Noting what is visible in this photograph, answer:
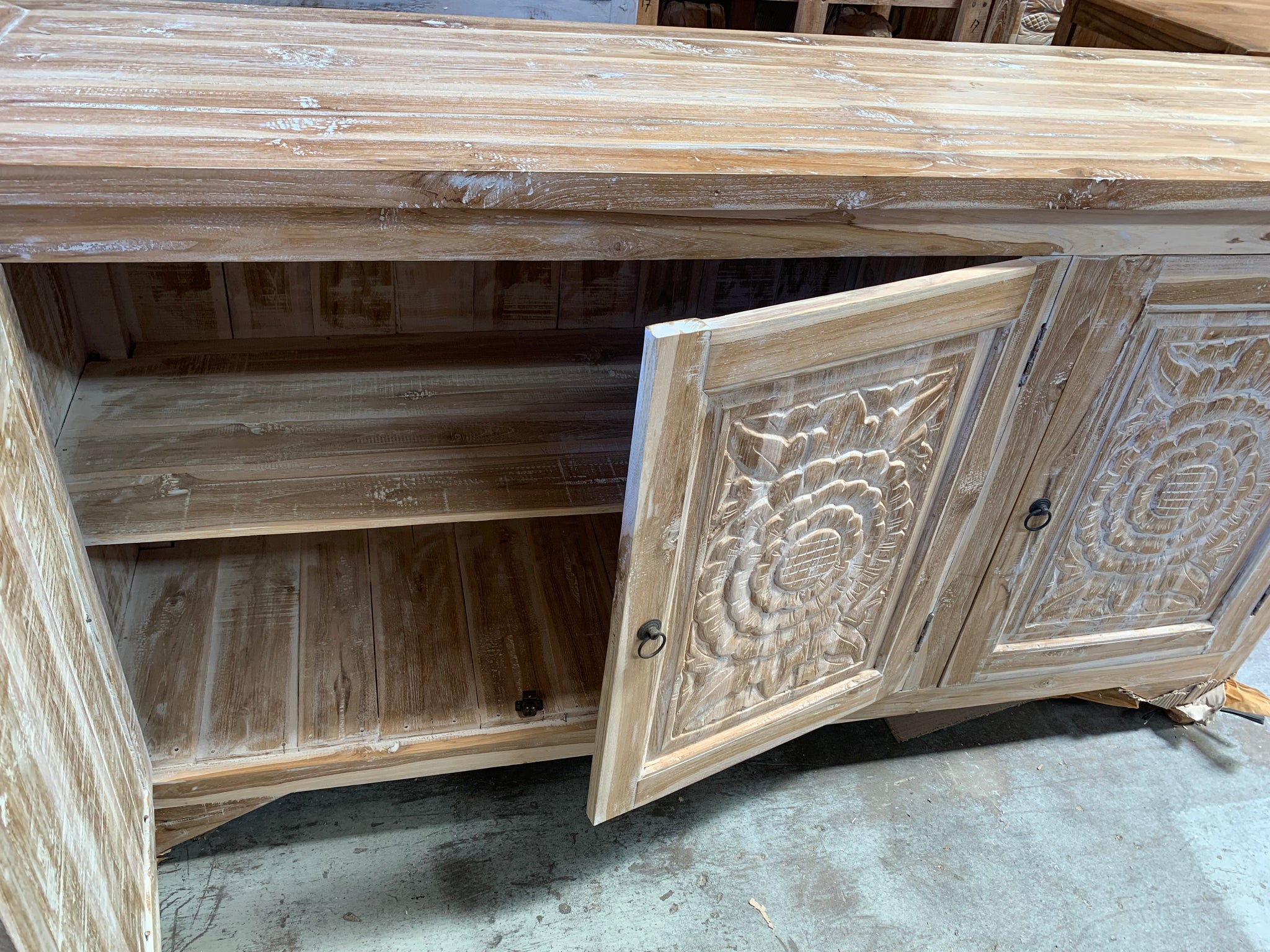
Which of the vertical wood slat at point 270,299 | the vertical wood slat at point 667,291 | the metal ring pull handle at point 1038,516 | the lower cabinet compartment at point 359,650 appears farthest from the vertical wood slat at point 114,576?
the metal ring pull handle at point 1038,516

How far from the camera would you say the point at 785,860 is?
126 centimetres

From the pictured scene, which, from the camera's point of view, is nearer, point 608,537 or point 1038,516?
point 1038,516

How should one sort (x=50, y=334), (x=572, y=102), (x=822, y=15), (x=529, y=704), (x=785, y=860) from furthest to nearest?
(x=822, y=15)
(x=785, y=860)
(x=529, y=704)
(x=50, y=334)
(x=572, y=102)

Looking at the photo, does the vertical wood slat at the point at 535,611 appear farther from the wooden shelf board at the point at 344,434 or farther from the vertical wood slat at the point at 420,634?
the wooden shelf board at the point at 344,434

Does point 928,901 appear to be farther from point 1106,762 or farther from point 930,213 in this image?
point 930,213

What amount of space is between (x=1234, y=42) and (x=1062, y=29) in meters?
0.49

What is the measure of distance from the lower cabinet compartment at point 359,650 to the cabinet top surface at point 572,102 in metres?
0.63

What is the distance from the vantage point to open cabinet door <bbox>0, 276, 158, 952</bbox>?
0.61 meters

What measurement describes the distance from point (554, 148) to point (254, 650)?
0.78 meters

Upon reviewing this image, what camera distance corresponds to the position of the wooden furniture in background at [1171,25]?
1406mm

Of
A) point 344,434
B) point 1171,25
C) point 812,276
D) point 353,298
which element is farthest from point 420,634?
point 1171,25

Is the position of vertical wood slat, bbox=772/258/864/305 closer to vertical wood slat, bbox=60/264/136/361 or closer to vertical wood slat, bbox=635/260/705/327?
vertical wood slat, bbox=635/260/705/327

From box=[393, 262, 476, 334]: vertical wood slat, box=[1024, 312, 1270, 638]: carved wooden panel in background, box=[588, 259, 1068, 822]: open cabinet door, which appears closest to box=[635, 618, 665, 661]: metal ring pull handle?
box=[588, 259, 1068, 822]: open cabinet door

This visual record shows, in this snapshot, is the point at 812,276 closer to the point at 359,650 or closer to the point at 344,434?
the point at 344,434
